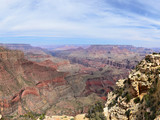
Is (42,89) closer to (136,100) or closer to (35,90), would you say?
(35,90)

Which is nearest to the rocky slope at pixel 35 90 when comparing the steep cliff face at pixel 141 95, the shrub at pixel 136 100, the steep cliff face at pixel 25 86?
the steep cliff face at pixel 25 86

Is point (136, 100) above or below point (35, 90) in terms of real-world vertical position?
above

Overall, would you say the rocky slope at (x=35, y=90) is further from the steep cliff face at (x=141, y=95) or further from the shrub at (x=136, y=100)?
the shrub at (x=136, y=100)

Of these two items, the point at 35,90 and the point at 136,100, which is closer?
the point at 136,100

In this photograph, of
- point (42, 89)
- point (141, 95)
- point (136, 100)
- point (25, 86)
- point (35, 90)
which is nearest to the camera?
point (136, 100)

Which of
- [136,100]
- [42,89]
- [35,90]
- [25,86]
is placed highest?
[136,100]

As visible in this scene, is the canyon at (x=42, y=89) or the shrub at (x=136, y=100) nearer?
the shrub at (x=136, y=100)

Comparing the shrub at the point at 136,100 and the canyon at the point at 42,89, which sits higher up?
the shrub at the point at 136,100

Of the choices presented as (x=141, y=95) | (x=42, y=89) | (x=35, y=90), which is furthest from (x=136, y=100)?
(x=42, y=89)

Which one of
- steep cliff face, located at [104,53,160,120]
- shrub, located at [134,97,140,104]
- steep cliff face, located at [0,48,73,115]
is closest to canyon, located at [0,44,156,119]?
steep cliff face, located at [0,48,73,115]

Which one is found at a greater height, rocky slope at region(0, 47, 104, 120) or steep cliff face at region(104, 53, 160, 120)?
steep cliff face at region(104, 53, 160, 120)

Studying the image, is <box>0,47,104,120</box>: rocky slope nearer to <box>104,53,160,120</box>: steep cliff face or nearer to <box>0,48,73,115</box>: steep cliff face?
<box>0,48,73,115</box>: steep cliff face

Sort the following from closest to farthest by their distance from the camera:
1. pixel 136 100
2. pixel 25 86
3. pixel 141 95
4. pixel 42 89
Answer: pixel 136 100
pixel 141 95
pixel 25 86
pixel 42 89

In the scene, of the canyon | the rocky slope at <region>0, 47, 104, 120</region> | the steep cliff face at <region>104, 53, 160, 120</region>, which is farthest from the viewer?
Answer: the canyon
